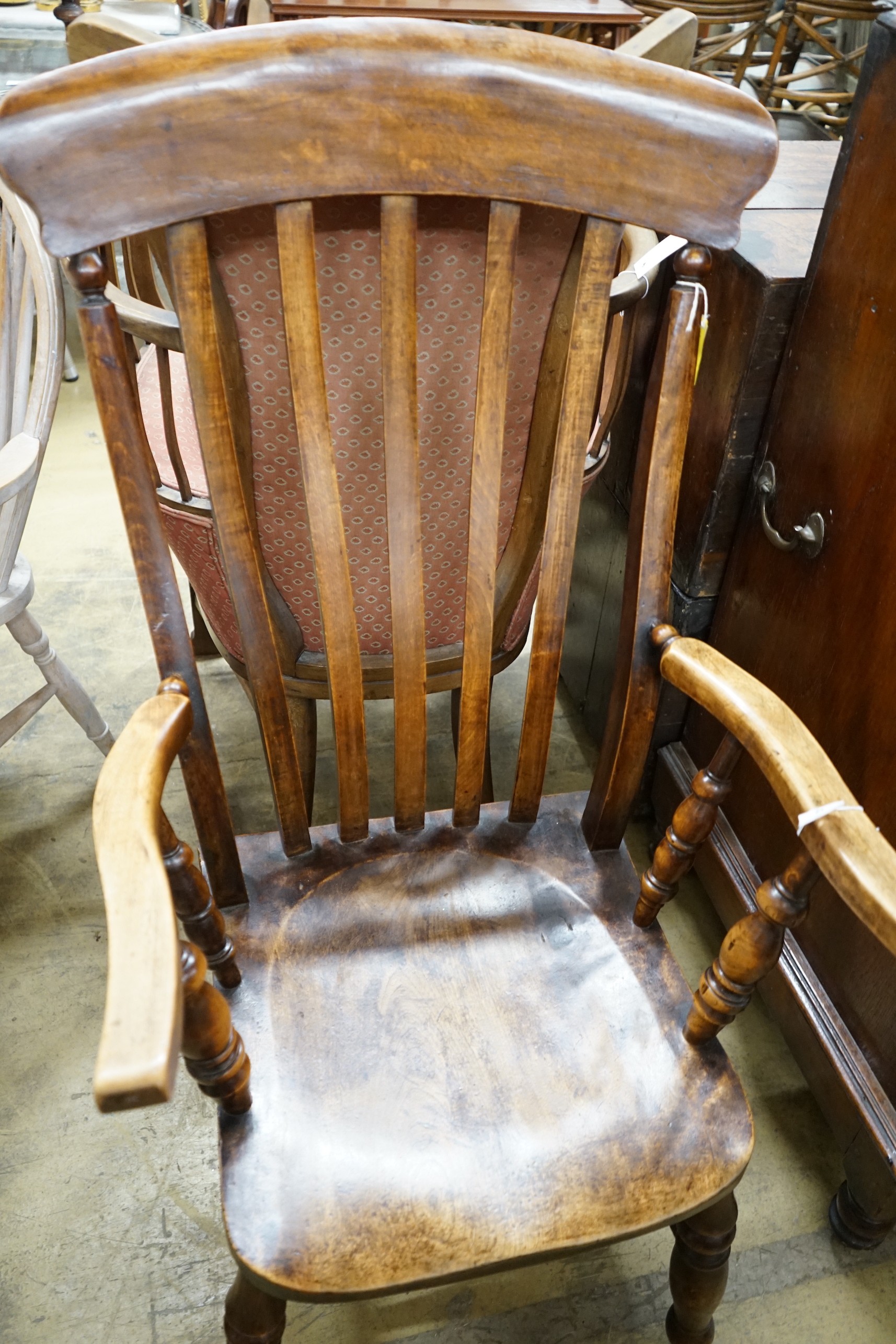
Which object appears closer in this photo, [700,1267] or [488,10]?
[700,1267]

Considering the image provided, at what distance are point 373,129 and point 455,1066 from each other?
27.5 inches

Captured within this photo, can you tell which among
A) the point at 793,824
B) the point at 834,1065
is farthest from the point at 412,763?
the point at 834,1065

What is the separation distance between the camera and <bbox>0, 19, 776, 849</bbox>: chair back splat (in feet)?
2.03

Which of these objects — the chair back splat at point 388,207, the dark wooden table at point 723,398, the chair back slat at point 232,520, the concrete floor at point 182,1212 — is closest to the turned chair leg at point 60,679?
the concrete floor at point 182,1212

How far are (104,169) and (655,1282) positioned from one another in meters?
1.20

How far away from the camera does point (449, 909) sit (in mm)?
884

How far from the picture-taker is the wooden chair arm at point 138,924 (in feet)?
1.53

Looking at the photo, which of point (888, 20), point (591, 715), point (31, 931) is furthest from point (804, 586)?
point (31, 931)

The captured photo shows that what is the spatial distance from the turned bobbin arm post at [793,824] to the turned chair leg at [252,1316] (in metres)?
0.39

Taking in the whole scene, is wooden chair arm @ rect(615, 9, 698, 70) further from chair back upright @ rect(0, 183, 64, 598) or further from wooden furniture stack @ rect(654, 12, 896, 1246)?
chair back upright @ rect(0, 183, 64, 598)

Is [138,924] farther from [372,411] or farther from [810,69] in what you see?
[810,69]

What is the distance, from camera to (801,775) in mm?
657

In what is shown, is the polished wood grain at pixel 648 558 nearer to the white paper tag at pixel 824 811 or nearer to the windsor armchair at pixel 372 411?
the windsor armchair at pixel 372 411

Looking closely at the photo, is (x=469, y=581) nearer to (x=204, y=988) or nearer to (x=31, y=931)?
(x=204, y=988)
